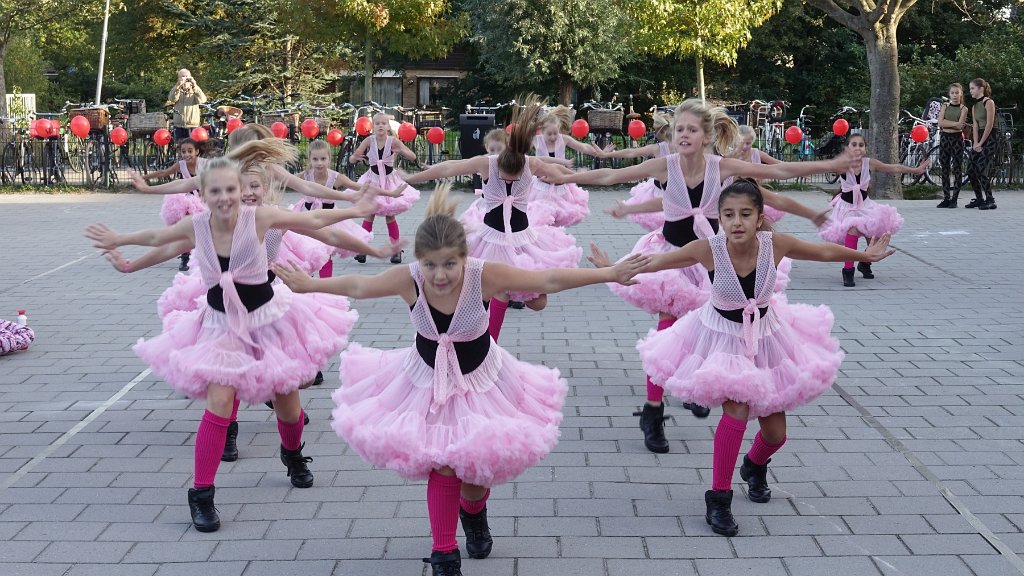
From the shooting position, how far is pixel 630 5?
2906 cm

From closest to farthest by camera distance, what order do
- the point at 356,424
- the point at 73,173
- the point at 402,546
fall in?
the point at 356,424 → the point at 402,546 → the point at 73,173

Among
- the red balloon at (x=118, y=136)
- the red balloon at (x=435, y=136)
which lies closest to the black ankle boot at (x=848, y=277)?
the red balloon at (x=435, y=136)

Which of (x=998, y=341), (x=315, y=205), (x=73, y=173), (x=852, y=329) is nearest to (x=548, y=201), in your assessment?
(x=315, y=205)

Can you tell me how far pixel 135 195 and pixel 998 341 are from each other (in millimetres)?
16756

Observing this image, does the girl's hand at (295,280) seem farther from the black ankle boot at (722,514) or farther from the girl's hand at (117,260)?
the black ankle boot at (722,514)

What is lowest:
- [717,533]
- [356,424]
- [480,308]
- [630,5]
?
[717,533]

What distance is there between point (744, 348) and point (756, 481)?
71 centimetres

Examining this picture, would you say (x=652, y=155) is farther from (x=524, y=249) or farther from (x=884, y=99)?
(x=884, y=99)

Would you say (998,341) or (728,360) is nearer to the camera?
(728,360)

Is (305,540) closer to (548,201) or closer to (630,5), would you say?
(548,201)

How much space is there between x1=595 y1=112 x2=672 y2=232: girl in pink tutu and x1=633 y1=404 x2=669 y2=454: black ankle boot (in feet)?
9.58

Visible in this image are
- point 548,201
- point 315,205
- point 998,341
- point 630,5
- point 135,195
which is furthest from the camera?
point 630,5

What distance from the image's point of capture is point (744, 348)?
5.35 metres

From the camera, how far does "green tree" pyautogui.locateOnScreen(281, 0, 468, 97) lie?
98.6 feet
